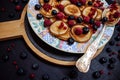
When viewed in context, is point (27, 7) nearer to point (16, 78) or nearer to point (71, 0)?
point (71, 0)

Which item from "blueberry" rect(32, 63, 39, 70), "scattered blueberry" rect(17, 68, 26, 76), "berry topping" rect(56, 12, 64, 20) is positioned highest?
"berry topping" rect(56, 12, 64, 20)

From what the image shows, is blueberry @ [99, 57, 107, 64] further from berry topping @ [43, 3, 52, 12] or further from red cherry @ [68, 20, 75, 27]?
berry topping @ [43, 3, 52, 12]

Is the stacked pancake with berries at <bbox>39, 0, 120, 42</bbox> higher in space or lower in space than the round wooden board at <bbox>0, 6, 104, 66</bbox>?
higher

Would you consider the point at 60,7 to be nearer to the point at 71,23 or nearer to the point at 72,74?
the point at 71,23

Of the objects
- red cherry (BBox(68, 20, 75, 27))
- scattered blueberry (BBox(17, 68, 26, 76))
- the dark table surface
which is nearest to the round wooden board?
the dark table surface

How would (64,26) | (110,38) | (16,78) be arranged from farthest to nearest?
(110,38), (64,26), (16,78)

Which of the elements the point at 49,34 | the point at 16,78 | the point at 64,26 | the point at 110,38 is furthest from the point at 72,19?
the point at 16,78

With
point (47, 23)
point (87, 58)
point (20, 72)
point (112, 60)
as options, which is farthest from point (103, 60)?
point (20, 72)
